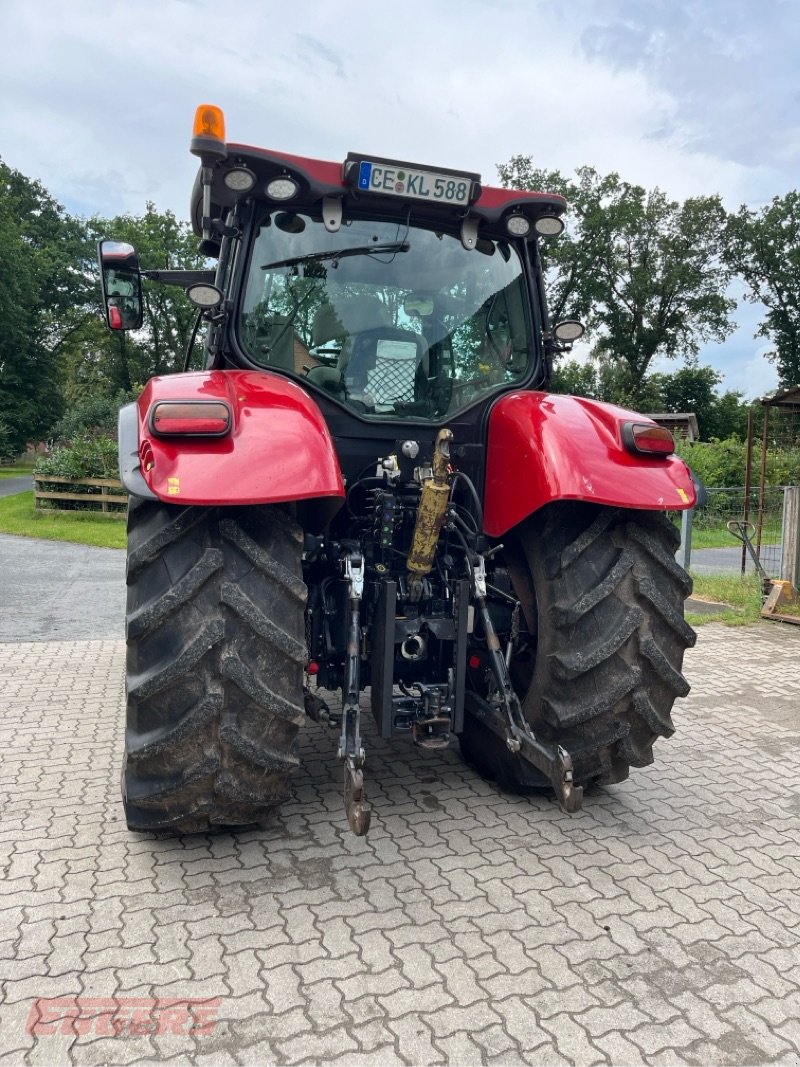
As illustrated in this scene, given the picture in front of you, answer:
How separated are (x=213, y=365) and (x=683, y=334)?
40124mm

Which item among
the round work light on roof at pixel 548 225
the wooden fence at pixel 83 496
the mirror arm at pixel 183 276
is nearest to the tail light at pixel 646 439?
the round work light on roof at pixel 548 225

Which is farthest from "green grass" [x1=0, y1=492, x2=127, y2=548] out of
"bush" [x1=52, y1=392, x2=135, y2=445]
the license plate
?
the license plate

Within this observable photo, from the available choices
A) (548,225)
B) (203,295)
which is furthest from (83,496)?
(548,225)

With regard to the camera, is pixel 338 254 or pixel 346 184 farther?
pixel 338 254

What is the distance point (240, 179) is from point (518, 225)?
126 cm

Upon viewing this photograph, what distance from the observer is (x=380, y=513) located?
3199 mm

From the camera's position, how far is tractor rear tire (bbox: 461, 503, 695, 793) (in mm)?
3033

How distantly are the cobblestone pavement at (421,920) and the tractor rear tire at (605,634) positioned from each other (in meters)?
0.45

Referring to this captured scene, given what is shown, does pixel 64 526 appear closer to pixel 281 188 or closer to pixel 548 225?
pixel 281 188

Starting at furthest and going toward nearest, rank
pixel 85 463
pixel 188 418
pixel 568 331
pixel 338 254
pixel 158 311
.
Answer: pixel 158 311, pixel 85 463, pixel 568 331, pixel 338 254, pixel 188 418

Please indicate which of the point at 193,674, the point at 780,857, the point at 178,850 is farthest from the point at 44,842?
the point at 780,857

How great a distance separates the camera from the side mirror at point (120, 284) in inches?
150

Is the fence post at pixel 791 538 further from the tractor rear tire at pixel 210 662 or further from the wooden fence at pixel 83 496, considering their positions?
the wooden fence at pixel 83 496

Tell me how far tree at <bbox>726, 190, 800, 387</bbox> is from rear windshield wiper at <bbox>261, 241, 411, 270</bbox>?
4221 cm
